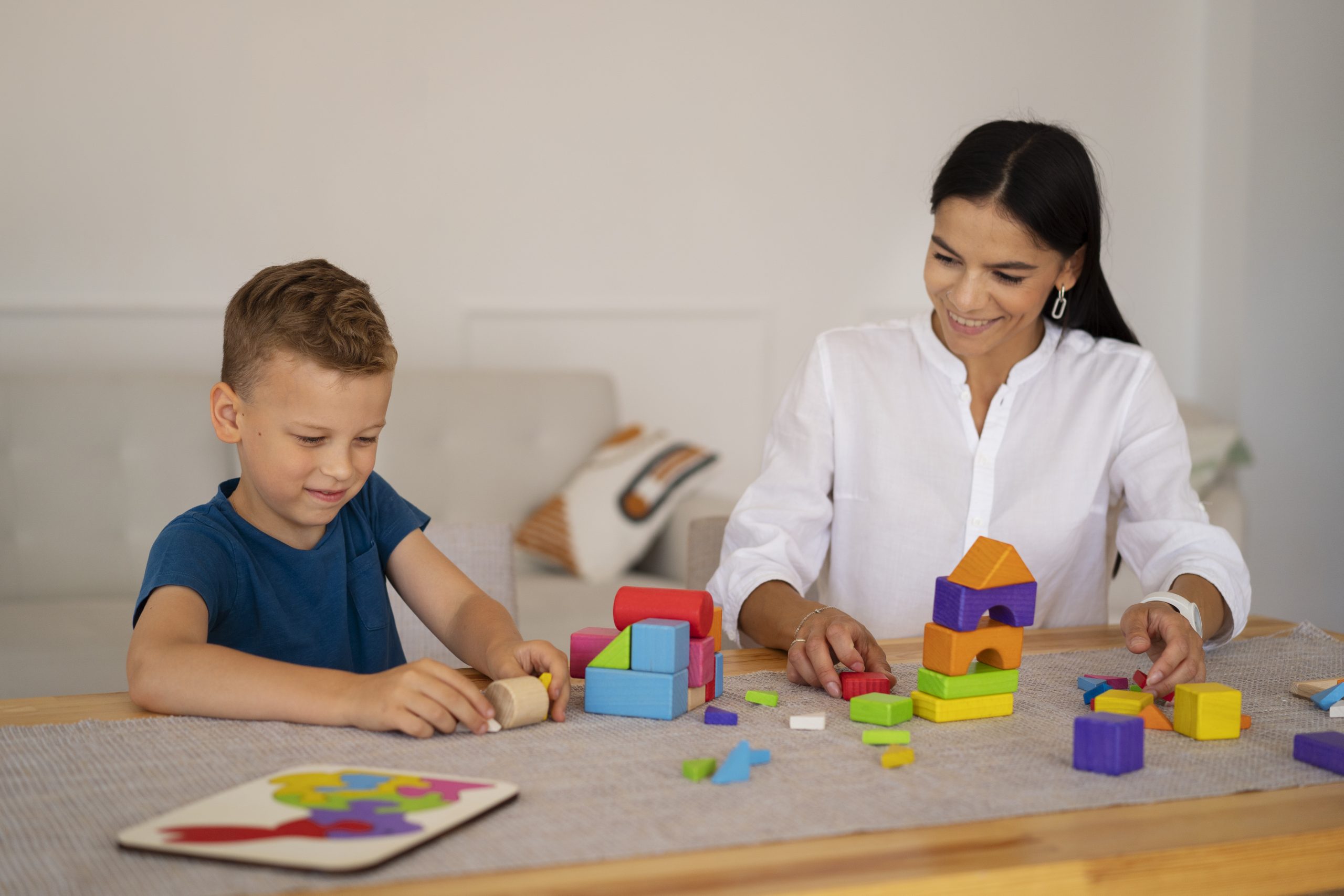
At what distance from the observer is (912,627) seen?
1.76 metres

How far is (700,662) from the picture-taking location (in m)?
1.07

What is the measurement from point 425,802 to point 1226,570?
1.09 m

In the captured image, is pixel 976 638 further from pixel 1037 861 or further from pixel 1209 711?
pixel 1037 861

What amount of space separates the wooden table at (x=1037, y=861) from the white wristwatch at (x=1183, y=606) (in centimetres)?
41

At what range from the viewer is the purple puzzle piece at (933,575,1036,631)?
1078mm

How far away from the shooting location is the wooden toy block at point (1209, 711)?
1.01m

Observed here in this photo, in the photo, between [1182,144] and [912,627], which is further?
[1182,144]

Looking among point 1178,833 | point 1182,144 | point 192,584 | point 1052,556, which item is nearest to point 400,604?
point 192,584

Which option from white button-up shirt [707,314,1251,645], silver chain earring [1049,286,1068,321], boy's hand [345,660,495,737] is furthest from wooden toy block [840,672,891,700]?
silver chain earring [1049,286,1068,321]

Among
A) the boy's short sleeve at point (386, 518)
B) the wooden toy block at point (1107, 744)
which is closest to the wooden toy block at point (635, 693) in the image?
the wooden toy block at point (1107, 744)

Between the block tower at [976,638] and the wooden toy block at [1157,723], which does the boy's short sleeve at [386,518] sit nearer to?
the block tower at [976,638]

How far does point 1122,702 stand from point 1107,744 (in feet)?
Answer: 0.58

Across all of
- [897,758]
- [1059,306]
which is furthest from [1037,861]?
[1059,306]

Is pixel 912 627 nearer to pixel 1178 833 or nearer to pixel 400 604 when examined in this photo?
pixel 400 604
